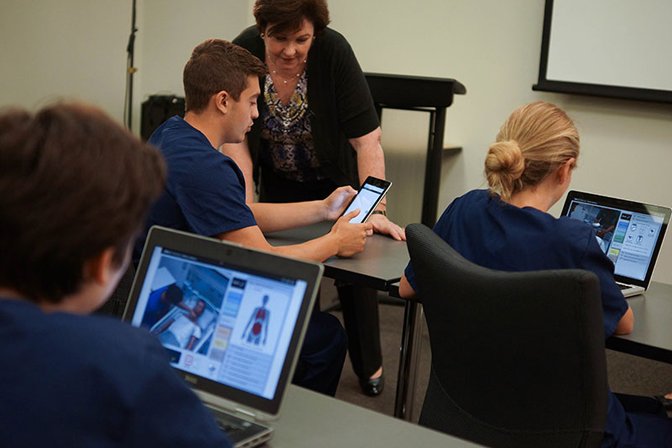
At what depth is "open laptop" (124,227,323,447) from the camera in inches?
51.9

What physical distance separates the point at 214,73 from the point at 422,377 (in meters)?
1.76

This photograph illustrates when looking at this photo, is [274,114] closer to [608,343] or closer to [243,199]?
[243,199]

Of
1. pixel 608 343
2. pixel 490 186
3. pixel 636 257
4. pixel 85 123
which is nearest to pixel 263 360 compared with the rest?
pixel 85 123

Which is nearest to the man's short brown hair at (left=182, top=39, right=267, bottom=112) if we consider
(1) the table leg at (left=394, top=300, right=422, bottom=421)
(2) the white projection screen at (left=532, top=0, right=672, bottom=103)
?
(1) the table leg at (left=394, top=300, right=422, bottom=421)

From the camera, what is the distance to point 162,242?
4.82 ft

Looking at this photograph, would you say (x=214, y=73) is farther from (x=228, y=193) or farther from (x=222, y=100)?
(x=228, y=193)

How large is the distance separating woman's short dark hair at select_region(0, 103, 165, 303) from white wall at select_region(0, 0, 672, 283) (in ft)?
11.6

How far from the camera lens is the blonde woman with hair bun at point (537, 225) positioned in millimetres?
1772

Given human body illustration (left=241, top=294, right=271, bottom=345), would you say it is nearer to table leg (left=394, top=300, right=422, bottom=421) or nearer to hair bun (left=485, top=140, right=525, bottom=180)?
hair bun (left=485, top=140, right=525, bottom=180)

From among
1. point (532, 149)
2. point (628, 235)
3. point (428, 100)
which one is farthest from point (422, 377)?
point (532, 149)

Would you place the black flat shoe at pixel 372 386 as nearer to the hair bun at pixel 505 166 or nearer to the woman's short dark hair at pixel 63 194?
the hair bun at pixel 505 166

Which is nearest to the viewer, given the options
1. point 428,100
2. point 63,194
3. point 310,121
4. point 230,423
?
point 63,194

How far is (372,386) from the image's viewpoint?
339cm

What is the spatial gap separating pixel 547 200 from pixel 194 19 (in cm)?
375
